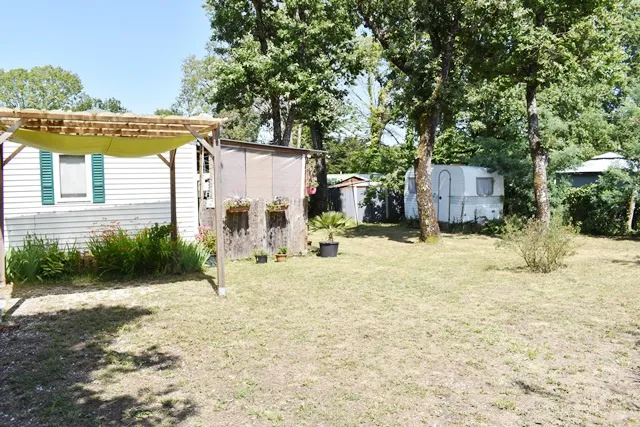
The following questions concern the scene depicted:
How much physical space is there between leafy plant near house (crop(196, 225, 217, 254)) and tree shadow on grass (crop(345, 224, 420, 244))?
6.28 meters

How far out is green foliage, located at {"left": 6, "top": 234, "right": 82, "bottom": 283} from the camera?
7.56m

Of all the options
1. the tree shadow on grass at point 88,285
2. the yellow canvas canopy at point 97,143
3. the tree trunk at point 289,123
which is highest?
the tree trunk at point 289,123

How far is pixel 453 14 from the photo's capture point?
12.1m

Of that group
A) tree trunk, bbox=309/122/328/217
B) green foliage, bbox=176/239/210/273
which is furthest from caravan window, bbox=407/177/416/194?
green foliage, bbox=176/239/210/273

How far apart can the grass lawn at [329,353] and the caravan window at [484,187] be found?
9.10 metres

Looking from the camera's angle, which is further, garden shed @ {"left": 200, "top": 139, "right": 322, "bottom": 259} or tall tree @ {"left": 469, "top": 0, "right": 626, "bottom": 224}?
tall tree @ {"left": 469, "top": 0, "right": 626, "bottom": 224}

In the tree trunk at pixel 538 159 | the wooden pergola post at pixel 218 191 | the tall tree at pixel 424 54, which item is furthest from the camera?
the tree trunk at pixel 538 159

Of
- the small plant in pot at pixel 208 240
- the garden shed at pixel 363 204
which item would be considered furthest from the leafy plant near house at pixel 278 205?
the garden shed at pixel 363 204

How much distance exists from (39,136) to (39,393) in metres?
4.66

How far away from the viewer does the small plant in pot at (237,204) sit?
31.7 ft

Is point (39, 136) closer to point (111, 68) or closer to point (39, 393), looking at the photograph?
point (39, 393)

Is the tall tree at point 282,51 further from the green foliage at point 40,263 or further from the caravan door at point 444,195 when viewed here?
the green foliage at point 40,263

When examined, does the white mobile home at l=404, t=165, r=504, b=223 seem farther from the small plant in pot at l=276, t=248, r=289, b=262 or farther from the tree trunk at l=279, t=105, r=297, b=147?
the small plant in pot at l=276, t=248, r=289, b=262

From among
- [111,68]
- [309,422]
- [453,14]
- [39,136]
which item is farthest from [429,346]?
[111,68]
